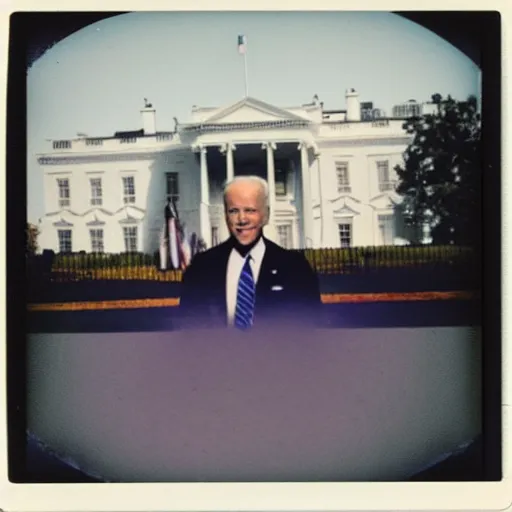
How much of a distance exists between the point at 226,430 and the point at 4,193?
53.6 inches

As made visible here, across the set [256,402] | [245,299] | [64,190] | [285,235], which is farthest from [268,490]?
[64,190]

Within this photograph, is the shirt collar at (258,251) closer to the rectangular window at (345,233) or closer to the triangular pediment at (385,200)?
the rectangular window at (345,233)

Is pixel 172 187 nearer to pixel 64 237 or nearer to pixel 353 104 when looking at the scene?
pixel 64 237

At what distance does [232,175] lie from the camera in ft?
12.0

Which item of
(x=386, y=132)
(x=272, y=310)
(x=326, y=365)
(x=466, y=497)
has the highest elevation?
(x=386, y=132)

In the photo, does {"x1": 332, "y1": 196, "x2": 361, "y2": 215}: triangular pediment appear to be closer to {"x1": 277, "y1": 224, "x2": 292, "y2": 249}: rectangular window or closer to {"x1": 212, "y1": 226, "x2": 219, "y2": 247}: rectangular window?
{"x1": 277, "y1": 224, "x2": 292, "y2": 249}: rectangular window

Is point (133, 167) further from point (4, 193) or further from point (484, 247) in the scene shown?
point (484, 247)

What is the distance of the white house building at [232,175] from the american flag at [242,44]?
233 millimetres

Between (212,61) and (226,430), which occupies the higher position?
(212,61)

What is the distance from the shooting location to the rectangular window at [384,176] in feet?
12.0

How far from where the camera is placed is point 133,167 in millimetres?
3656

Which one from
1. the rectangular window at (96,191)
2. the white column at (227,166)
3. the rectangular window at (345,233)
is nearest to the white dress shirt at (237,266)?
the white column at (227,166)

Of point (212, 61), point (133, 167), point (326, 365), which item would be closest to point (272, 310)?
point (326, 365)

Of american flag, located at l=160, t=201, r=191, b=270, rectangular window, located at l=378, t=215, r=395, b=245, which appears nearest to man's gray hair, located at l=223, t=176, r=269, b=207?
american flag, located at l=160, t=201, r=191, b=270
